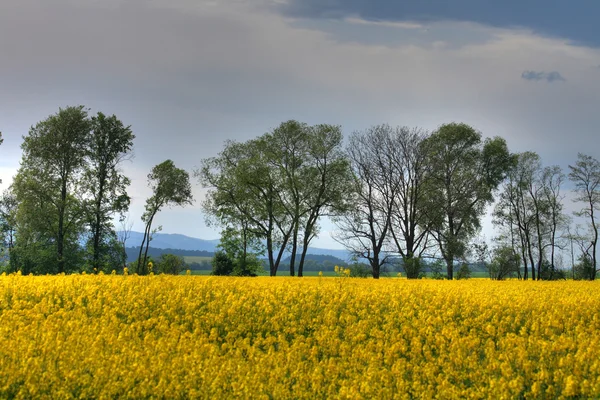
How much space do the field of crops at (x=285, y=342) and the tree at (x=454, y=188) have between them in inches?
875

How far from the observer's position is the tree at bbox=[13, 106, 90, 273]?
3922 cm

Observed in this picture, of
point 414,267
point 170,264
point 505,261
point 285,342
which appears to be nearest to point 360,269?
point 414,267

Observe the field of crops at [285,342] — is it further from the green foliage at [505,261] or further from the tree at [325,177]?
the green foliage at [505,261]

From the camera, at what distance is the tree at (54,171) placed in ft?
129

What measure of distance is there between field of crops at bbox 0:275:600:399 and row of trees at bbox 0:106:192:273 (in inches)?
983

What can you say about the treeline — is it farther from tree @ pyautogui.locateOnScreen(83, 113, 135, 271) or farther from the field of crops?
the field of crops

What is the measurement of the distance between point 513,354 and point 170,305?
900 cm

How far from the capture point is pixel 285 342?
35.4 ft

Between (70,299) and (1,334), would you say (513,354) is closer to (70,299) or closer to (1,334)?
(1,334)

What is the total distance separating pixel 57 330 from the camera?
1084 centimetres

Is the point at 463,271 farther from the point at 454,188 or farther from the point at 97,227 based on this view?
the point at 97,227

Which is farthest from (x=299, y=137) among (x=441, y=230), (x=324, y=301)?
(x=324, y=301)

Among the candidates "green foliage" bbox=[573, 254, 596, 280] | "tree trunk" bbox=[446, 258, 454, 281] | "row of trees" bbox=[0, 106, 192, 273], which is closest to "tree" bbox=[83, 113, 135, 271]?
"row of trees" bbox=[0, 106, 192, 273]

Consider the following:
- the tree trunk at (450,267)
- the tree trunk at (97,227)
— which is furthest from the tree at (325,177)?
the tree trunk at (97,227)
